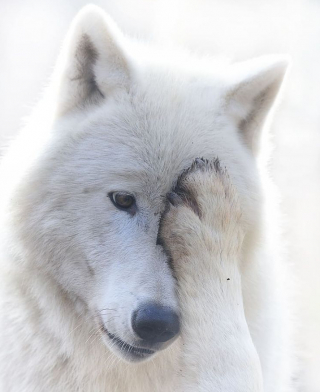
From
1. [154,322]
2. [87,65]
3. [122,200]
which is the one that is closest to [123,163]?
[122,200]

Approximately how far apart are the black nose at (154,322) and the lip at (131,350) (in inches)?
4.9

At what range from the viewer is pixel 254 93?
2.76 metres

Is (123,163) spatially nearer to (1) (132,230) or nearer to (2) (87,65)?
(1) (132,230)

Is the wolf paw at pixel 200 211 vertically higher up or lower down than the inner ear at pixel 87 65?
lower down

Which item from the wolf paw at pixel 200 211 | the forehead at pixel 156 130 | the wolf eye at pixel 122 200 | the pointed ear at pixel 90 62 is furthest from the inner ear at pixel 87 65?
the wolf paw at pixel 200 211

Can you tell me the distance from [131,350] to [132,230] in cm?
47

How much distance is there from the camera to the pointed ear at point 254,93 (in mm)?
2730

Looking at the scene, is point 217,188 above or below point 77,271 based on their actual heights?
above

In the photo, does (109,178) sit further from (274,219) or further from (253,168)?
(274,219)

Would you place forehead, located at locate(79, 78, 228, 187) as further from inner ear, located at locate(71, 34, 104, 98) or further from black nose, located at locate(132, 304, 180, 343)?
black nose, located at locate(132, 304, 180, 343)

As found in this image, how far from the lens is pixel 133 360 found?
2.38 meters

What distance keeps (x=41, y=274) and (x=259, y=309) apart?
1.02m

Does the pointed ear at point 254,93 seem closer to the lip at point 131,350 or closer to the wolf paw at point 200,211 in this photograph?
the wolf paw at point 200,211

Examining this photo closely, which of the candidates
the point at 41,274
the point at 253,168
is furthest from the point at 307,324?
the point at 41,274
